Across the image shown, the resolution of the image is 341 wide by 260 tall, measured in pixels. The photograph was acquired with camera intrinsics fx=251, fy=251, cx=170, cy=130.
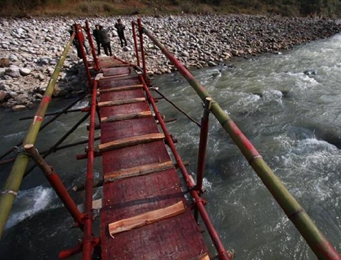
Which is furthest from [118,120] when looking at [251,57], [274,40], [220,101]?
[274,40]

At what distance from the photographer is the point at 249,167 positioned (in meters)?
6.50

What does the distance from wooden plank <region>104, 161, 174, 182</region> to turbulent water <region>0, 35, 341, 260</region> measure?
8.96ft

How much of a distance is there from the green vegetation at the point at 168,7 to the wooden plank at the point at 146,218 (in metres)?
22.0

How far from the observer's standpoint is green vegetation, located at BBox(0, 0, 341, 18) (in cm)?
2019

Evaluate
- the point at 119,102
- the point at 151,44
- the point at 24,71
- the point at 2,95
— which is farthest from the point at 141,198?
the point at 151,44

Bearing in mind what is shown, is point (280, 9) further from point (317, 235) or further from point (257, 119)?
point (317, 235)

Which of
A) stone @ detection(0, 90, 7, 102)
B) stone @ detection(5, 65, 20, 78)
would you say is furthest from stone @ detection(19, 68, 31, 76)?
stone @ detection(0, 90, 7, 102)

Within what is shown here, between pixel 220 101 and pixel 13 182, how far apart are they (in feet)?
29.6

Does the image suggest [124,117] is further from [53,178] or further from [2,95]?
[2,95]

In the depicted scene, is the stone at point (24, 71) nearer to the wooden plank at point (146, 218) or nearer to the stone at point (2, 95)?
the stone at point (2, 95)

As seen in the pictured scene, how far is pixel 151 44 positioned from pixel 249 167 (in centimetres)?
1096

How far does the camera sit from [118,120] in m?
4.02

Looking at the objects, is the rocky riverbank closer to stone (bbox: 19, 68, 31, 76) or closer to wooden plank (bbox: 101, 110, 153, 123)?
stone (bbox: 19, 68, 31, 76)

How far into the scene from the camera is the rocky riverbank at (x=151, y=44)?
36.1 feet
